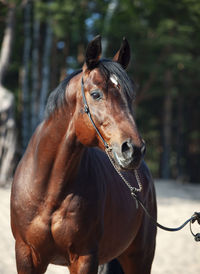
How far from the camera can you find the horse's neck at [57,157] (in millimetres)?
2789

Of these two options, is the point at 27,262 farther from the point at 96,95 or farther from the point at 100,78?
the point at 100,78

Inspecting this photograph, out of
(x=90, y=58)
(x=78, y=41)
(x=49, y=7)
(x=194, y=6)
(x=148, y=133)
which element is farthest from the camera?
(x=148, y=133)

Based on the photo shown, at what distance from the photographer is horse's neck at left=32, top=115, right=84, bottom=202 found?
279 cm

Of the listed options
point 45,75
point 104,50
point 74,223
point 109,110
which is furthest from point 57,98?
point 104,50

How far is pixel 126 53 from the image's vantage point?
2.87 metres

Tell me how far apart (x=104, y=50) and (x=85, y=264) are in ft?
45.7

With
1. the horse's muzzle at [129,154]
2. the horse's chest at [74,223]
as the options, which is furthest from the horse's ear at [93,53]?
the horse's chest at [74,223]

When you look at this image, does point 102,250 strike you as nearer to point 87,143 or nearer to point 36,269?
point 36,269

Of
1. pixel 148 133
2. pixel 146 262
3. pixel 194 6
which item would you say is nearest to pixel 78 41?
pixel 194 6

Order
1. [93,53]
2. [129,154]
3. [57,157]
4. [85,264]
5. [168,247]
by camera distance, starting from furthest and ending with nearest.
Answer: [168,247] < [57,157] < [85,264] < [93,53] < [129,154]

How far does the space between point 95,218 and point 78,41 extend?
1702 centimetres

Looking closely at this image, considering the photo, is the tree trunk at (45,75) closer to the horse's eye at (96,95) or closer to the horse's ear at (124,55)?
the horse's ear at (124,55)

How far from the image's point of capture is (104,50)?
1602 cm

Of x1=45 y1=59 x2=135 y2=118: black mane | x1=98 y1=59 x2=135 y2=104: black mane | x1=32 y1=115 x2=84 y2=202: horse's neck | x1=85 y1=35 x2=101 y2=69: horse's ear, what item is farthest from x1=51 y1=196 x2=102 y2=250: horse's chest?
x1=85 y1=35 x2=101 y2=69: horse's ear
